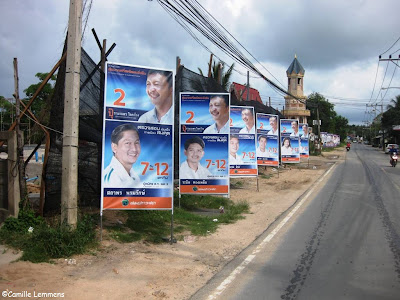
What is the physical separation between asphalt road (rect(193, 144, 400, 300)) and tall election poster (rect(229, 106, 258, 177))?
17.0 feet

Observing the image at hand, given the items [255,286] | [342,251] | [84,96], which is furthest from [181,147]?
[255,286]

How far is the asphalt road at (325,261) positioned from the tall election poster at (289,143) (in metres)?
12.5

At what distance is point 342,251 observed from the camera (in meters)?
6.88

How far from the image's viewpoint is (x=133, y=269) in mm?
5941

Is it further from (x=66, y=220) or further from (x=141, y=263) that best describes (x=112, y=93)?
(x=141, y=263)

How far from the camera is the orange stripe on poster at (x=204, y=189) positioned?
11.0 m

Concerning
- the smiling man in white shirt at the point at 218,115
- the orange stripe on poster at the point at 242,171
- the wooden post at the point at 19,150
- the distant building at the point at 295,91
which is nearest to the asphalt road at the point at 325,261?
the smiling man in white shirt at the point at 218,115

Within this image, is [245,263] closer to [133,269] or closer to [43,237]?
[133,269]

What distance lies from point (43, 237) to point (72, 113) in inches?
87.6

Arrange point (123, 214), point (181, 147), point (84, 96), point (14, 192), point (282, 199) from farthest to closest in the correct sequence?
point (282, 199), point (181, 147), point (123, 214), point (84, 96), point (14, 192)

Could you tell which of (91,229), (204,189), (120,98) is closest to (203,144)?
(204,189)

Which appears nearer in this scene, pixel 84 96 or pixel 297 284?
pixel 297 284

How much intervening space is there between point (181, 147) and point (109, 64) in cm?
435

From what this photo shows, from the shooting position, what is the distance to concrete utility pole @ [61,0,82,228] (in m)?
6.73
